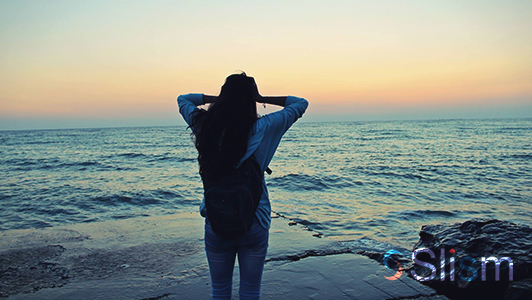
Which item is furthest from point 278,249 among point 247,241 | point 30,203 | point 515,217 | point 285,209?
point 30,203

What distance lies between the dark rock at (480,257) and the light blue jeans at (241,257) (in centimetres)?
255

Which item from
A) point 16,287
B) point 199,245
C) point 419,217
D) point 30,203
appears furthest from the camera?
point 30,203

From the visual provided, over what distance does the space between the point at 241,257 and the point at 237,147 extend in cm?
63

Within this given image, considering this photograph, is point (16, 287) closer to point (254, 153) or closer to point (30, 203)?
point (254, 153)

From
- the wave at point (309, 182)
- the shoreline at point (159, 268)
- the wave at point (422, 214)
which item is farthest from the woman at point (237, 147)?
the wave at point (309, 182)

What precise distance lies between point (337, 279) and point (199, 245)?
2.20 meters

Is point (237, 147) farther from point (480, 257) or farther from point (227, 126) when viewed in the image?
point (480, 257)

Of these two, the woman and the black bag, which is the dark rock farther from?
the black bag

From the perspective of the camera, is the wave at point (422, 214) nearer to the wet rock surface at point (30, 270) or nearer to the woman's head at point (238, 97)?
the wet rock surface at point (30, 270)

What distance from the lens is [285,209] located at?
875 centimetres

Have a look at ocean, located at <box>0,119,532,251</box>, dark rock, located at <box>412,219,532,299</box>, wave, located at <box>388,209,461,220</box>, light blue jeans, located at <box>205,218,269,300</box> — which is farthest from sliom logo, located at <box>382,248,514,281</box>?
wave, located at <box>388,209,461,220</box>

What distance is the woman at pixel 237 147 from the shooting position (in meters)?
1.67

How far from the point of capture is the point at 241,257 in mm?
1828

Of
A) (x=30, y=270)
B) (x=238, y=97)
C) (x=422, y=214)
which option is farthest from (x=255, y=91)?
(x=422, y=214)
